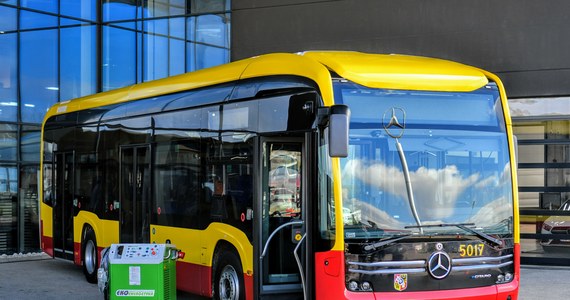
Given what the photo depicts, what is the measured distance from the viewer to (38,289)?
12562 mm

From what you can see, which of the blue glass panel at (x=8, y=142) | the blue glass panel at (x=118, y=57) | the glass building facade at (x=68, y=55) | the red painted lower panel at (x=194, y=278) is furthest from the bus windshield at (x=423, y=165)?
the blue glass panel at (x=118, y=57)

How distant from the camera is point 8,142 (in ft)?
60.6

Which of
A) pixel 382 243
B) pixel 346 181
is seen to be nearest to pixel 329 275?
pixel 382 243

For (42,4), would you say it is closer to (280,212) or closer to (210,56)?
(210,56)

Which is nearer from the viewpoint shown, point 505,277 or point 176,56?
point 505,277

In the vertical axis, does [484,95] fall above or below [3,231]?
above

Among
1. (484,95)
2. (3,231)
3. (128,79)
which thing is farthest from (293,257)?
(128,79)

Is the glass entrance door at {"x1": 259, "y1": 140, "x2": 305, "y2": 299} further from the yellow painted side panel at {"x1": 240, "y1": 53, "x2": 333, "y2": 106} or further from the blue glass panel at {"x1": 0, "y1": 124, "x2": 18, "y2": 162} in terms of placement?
the blue glass panel at {"x1": 0, "y1": 124, "x2": 18, "y2": 162}

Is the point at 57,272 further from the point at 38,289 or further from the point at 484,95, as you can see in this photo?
the point at 484,95

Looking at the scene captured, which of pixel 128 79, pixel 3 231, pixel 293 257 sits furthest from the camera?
pixel 128 79

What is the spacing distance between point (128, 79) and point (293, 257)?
14.0m

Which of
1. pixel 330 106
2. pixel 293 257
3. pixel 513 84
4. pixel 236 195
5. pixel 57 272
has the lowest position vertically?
pixel 57 272

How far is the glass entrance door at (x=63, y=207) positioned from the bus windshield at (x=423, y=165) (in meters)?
8.32

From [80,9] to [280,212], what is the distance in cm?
1398
